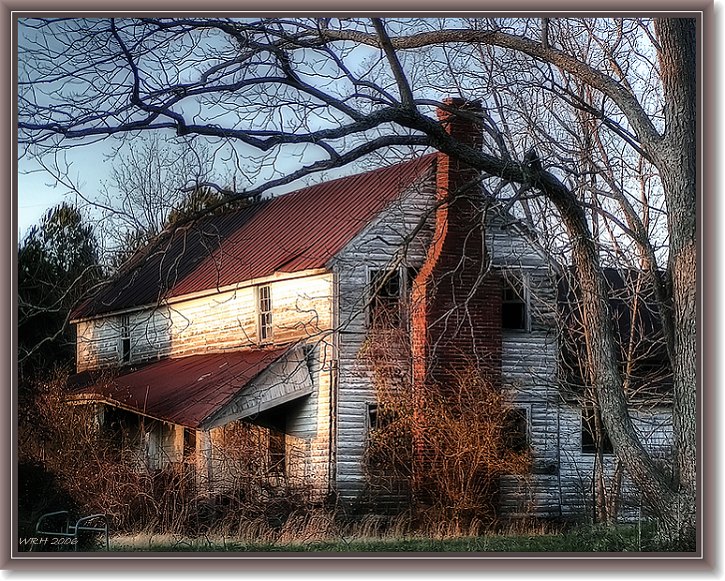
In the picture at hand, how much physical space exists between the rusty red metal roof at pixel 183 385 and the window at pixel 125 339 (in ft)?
0.71

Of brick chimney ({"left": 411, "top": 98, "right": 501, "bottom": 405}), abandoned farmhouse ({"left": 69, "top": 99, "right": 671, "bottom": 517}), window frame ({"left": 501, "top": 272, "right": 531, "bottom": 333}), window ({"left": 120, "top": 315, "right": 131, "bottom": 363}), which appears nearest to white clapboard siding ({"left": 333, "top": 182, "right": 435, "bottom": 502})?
abandoned farmhouse ({"left": 69, "top": 99, "right": 671, "bottom": 517})

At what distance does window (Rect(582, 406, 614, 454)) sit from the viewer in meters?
16.5

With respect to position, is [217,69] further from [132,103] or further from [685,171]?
[685,171]

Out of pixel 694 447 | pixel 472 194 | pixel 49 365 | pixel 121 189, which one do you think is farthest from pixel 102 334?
pixel 694 447

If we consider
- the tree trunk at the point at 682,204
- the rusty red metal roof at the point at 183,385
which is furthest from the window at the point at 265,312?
the tree trunk at the point at 682,204

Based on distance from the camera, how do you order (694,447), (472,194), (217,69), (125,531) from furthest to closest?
(472,194) → (125,531) → (217,69) → (694,447)

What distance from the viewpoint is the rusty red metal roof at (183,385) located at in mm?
14336

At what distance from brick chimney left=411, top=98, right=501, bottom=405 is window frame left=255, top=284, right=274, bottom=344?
1.87 m

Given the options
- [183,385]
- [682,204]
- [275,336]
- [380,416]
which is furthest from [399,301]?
[682,204]

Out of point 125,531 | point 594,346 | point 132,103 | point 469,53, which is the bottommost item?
point 125,531

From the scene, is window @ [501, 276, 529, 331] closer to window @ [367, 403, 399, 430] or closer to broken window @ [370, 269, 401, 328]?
broken window @ [370, 269, 401, 328]

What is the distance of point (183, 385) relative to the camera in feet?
48.9

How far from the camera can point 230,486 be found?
1416 cm

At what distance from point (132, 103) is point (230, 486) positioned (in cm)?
498
